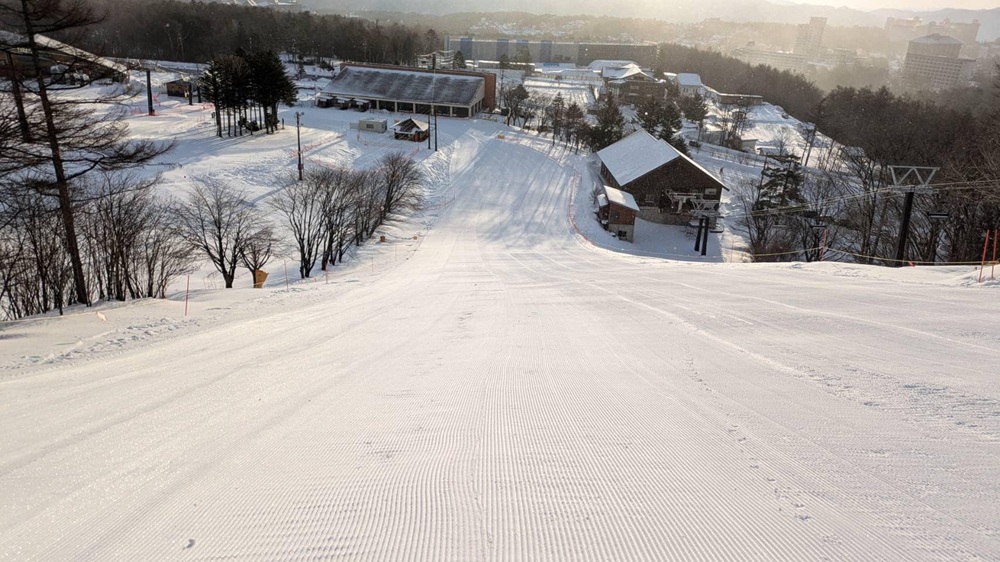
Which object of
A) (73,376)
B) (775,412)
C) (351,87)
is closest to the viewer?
(775,412)

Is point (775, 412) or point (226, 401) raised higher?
point (775, 412)

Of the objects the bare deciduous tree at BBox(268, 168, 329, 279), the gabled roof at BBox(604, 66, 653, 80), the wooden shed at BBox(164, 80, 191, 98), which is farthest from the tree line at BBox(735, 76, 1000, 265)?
the gabled roof at BBox(604, 66, 653, 80)

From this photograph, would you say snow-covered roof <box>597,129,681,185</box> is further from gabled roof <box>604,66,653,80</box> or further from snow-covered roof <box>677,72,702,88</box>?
snow-covered roof <box>677,72,702,88</box>

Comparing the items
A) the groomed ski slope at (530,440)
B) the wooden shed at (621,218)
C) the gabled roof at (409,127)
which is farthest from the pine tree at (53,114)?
the gabled roof at (409,127)

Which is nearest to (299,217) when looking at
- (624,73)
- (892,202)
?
(892,202)

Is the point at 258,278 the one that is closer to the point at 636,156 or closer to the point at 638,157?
the point at 638,157

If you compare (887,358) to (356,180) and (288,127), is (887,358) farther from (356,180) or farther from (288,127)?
(288,127)

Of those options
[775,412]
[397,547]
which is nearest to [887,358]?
[775,412]
